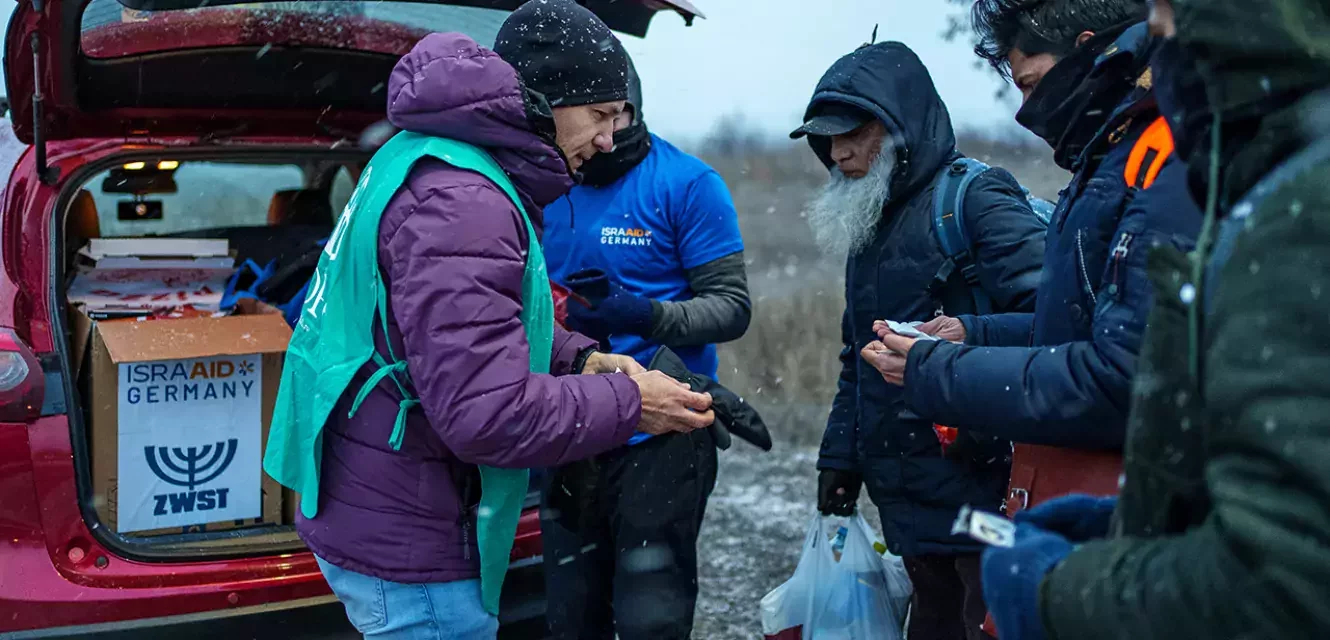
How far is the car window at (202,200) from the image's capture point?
468cm

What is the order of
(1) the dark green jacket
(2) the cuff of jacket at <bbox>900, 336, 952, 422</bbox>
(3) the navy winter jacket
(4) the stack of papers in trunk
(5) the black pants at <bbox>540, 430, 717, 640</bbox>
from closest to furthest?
(1) the dark green jacket < (3) the navy winter jacket < (2) the cuff of jacket at <bbox>900, 336, 952, 422</bbox> < (5) the black pants at <bbox>540, 430, 717, 640</bbox> < (4) the stack of papers in trunk

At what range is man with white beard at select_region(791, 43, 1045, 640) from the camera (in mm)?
2697

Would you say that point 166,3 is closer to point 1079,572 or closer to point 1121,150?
point 1121,150

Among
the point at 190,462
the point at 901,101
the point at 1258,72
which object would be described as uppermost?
the point at 1258,72

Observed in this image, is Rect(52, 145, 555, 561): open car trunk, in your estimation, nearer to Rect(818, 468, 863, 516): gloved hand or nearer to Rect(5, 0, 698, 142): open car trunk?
Rect(5, 0, 698, 142): open car trunk

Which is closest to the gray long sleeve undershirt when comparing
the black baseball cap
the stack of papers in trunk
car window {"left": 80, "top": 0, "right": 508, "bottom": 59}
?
the black baseball cap

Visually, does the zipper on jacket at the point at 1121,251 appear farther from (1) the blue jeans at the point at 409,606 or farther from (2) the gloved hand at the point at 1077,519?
(1) the blue jeans at the point at 409,606

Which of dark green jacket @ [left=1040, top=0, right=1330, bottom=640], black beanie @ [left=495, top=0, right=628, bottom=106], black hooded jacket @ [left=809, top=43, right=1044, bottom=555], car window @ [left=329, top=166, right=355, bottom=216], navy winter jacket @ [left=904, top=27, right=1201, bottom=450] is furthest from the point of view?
car window @ [left=329, top=166, right=355, bottom=216]

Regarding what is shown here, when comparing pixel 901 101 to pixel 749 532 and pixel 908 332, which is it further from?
pixel 749 532

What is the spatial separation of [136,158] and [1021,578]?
2.92m

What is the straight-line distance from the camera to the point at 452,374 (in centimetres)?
179

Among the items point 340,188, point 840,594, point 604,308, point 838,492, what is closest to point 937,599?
point 840,594

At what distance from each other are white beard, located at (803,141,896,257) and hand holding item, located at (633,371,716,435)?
34.4 inches

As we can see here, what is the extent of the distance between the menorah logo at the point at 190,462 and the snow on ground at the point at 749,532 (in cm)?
169
